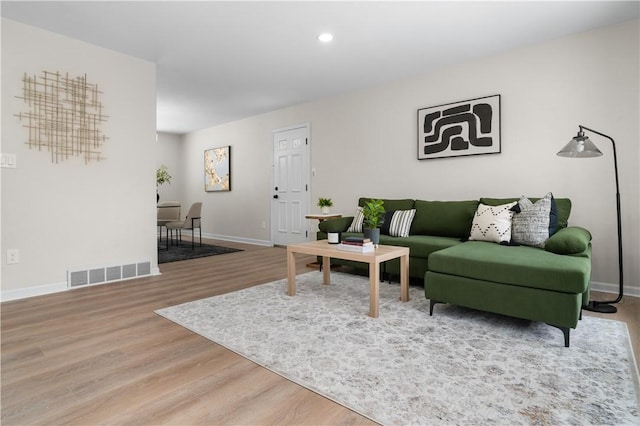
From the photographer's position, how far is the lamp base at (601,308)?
2635 millimetres

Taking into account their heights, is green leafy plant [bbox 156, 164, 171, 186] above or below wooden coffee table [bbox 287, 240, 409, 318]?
above

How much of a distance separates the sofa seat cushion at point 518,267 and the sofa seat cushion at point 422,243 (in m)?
0.52

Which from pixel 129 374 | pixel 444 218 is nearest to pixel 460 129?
pixel 444 218

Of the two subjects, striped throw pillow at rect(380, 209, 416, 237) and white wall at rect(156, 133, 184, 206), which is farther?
white wall at rect(156, 133, 184, 206)

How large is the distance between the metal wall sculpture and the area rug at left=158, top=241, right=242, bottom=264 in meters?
1.90

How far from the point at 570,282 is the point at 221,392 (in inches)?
78.3

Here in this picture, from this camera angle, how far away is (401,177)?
15.0ft

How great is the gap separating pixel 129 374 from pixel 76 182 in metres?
2.51

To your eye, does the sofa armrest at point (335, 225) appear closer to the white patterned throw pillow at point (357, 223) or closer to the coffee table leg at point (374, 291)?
the white patterned throw pillow at point (357, 223)

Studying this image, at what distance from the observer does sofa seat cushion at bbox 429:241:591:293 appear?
2.01 m

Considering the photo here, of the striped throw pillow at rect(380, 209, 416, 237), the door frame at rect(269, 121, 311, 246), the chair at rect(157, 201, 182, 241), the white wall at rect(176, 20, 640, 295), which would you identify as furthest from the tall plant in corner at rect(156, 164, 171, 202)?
the striped throw pillow at rect(380, 209, 416, 237)

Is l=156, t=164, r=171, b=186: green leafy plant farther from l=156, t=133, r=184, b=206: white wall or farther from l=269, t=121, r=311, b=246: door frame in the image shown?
l=269, t=121, r=311, b=246: door frame

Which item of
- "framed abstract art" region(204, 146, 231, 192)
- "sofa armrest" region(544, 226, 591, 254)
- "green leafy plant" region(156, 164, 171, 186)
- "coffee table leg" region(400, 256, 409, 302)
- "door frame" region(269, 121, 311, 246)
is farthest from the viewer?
"green leafy plant" region(156, 164, 171, 186)

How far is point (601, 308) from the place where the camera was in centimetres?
269
